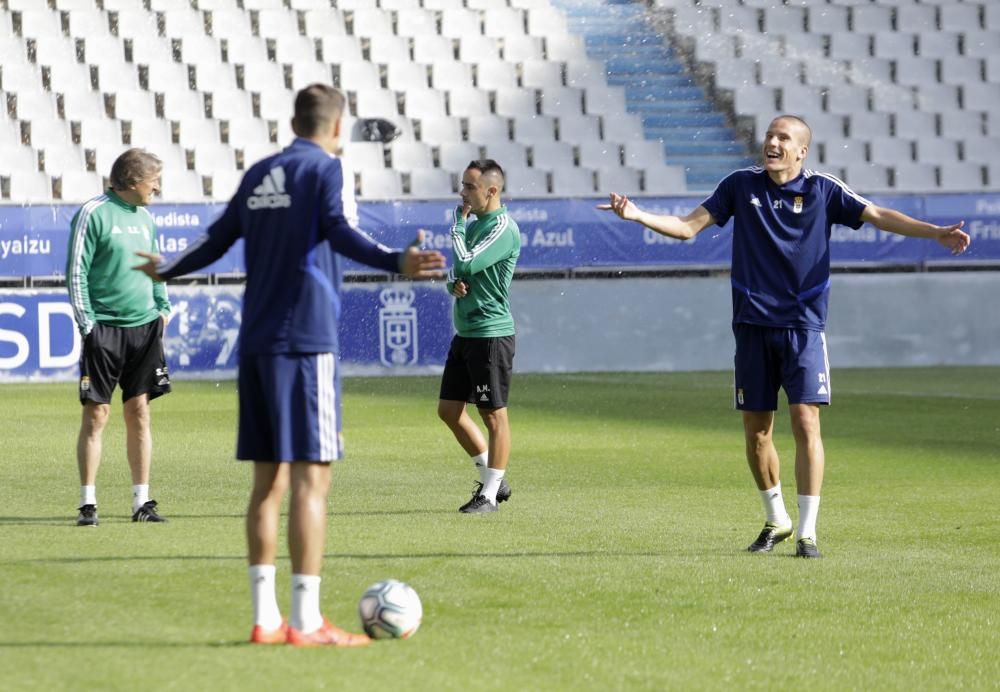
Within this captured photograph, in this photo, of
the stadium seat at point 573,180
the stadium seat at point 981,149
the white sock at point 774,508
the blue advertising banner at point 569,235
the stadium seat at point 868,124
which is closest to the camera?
the white sock at point 774,508

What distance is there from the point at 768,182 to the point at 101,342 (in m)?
3.64

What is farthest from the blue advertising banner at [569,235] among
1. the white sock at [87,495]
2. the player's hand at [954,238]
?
the player's hand at [954,238]

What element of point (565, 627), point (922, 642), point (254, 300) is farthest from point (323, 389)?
point (922, 642)

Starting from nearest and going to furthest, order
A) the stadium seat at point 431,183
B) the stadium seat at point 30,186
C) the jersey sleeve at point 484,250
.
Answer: the jersey sleeve at point 484,250, the stadium seat at point 30,186, the stadium seat at point 431,183

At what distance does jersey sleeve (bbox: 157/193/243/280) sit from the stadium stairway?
21.5 m

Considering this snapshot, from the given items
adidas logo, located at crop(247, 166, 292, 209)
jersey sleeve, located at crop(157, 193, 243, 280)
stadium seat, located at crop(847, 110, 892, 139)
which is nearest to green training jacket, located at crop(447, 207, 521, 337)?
jersey sleeve, located at crop(157, 193, 243, 280)

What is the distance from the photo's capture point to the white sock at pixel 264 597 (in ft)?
17.9

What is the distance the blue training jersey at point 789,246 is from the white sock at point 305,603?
3.29 meters

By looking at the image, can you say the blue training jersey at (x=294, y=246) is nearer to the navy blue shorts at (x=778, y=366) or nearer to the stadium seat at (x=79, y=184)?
the navy blue shorts at (x=778, y=366)

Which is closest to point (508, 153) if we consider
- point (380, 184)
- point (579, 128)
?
point (579, 128)

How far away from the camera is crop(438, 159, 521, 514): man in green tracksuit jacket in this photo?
31.9 feet

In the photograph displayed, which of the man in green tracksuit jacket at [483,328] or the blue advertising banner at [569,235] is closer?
the man in green tracksuit jacket at [483,328]

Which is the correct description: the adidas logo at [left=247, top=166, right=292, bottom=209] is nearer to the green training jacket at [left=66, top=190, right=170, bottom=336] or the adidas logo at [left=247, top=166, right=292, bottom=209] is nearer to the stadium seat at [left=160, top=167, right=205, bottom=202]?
the green training jacket at [left=66, top=190, right=170, bottom=336]

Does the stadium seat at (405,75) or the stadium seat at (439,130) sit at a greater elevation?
the stadium seat at (405,75)
